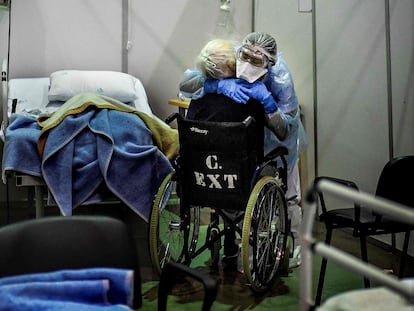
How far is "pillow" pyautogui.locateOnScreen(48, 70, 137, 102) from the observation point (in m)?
3.74

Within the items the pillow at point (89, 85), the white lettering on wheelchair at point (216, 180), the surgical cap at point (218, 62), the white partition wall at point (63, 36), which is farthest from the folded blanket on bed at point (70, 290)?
the white partition wall at point (63, 36)

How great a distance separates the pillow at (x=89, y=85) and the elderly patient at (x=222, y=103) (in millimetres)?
1295

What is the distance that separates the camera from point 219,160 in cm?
242

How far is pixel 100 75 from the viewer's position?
392 centimetres

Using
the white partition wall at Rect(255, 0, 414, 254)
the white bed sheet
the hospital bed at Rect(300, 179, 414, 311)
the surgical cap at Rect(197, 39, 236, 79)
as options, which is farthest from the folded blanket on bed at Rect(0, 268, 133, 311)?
the white bed sheet

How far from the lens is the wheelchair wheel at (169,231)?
8.20 feet

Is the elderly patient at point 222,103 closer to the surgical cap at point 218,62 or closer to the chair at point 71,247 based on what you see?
the surgical cap at point 218,62

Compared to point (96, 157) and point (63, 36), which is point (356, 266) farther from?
point (63, 36)

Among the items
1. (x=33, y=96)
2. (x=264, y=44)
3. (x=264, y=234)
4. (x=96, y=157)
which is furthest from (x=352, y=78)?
(x=33, y=96)

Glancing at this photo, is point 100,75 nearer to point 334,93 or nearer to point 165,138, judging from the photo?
point 165,138

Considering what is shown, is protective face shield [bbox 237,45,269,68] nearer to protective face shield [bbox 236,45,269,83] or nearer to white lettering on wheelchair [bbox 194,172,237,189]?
protective face shield [bbox 236,45,269,83]

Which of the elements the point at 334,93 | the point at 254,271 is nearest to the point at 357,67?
the point at 334,93

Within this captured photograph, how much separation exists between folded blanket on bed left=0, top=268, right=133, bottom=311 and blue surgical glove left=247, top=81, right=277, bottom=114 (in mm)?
1316

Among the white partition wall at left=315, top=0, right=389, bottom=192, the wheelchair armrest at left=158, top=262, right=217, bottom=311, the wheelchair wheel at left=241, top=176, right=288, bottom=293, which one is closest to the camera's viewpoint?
the wheelchair armrest at left=158, top=262, right=217, bottom=311
